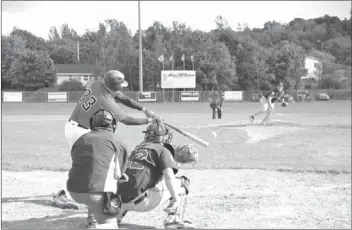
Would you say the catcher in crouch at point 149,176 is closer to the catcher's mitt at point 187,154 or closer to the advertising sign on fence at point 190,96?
the catcher's mitt at point 187,154

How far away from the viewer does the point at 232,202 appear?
24.0ft

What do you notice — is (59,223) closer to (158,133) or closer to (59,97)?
(158,133)

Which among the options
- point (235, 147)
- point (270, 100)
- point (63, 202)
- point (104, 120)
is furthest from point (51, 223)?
point (270, 100)

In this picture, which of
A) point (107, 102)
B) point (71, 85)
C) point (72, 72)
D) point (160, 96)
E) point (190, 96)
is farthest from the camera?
point (190, 96)

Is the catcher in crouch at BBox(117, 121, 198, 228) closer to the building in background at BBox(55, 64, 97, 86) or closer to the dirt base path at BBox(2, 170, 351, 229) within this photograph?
the dirt base path at BBox(2, 170, 351, 229)

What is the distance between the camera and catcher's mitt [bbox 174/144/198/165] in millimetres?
3583

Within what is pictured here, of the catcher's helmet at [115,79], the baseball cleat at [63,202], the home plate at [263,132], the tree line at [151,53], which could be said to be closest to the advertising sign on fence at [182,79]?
the tree line at [151,53]

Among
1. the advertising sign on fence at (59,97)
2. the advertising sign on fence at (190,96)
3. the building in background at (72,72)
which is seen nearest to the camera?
the building in background at (72,72)

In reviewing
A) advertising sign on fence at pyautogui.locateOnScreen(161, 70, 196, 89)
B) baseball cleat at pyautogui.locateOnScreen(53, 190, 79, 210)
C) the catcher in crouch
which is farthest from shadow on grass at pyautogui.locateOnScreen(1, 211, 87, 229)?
advertising sign on fence at pyautogui.locateOnScreen(161, 70, 196, 89)

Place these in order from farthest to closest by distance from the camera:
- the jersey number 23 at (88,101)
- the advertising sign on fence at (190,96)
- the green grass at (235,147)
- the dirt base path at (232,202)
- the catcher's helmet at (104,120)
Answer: the advertising sign on fence at (190,96) → the green grass at (235,147) → the dirt base path at (232,202) → the jersey number 23 at (88,101) → the catcher's helmet at (104,120)

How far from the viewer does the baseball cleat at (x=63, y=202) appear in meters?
6.68

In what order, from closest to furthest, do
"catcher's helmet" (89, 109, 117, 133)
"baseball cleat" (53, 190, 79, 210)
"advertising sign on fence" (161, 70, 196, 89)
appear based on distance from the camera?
"catcher's helmet" (89, 109, 117, 133) < "baseball cleat" (53, 190, 79, 210) < "advertising sign on fence" (161, 70, 196, 89)

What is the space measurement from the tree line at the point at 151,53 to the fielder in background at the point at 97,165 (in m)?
2.17

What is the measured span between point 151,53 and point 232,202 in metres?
3.78
